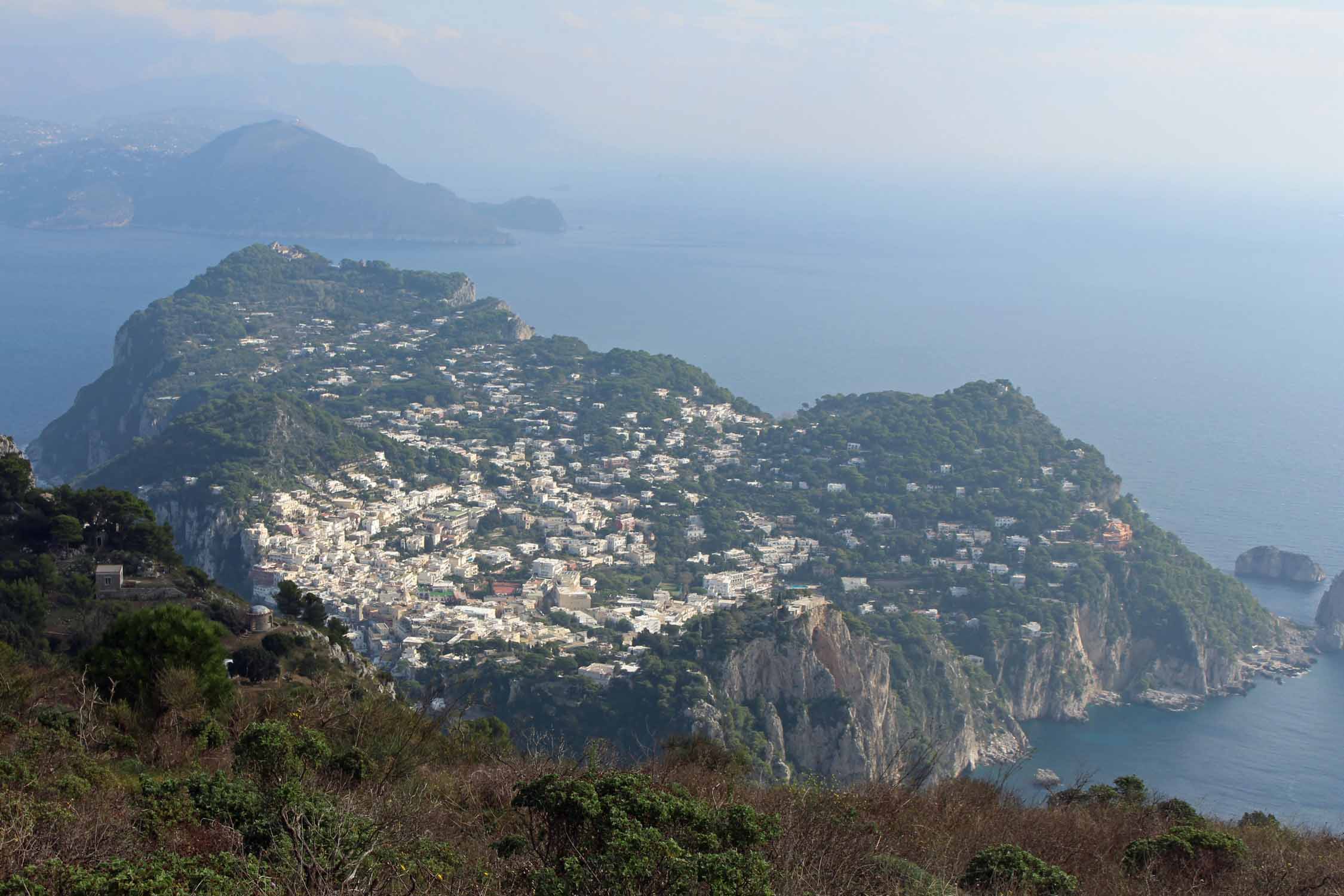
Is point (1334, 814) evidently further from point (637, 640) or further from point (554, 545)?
point (554, 545)

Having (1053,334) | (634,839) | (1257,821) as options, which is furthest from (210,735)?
(1053,334)

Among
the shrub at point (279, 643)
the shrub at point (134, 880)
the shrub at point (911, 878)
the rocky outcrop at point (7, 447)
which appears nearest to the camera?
the shrub at point (134, 880)

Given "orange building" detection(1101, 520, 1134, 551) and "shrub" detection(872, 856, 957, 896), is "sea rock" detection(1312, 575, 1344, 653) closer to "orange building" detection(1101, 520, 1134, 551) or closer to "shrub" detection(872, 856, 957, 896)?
"orange building" detection(1101, 520, 1134, 551)

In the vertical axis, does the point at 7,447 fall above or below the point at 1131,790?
above

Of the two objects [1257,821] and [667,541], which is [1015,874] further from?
[667,541]

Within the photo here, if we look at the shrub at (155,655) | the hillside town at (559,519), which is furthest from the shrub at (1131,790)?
the hillside town at (559,519)

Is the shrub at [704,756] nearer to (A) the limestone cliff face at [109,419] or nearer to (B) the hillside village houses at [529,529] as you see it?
(B) the hillside village houses at [529,529]

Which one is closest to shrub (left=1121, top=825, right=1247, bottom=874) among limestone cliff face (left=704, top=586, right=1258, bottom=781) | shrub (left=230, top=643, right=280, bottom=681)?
shrub (left=230, top=643, right=280, bottom=681)
